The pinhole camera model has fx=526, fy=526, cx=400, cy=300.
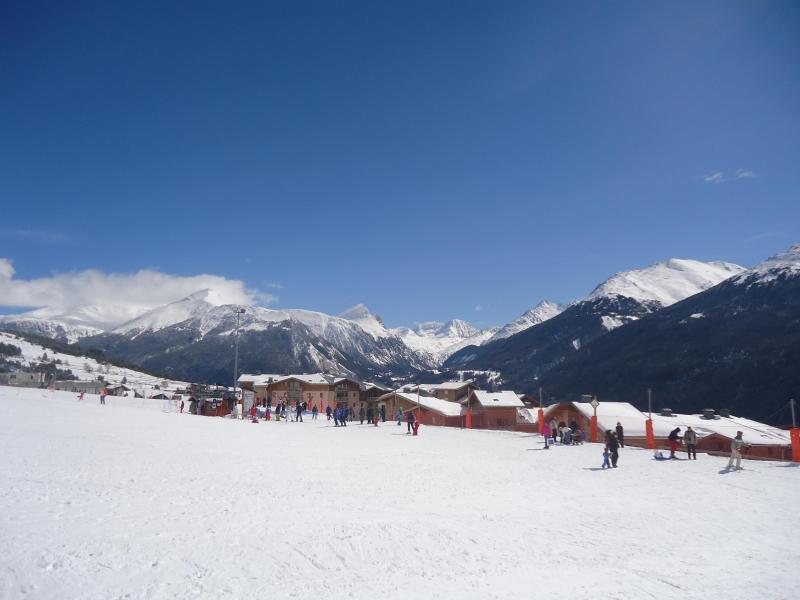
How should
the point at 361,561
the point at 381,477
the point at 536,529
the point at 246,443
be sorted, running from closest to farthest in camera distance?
the point at 361,561 < the point at 536,529 < the point at 381,477 < the point at 246,443

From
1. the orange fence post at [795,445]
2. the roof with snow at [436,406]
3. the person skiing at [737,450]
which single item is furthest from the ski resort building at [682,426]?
the person skiing at [737,450]

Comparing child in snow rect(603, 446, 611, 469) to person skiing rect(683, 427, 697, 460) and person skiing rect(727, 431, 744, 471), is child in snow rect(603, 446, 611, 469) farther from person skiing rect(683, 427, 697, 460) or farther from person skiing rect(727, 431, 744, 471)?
person skiing rect(683, 427, 697, 460)

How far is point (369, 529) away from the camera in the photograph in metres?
11.9

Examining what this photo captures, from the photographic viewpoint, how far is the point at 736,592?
31.6 ft

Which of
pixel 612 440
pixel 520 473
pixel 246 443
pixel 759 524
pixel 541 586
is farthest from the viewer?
pixel 246 443

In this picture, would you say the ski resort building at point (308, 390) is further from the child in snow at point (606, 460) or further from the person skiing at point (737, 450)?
the person skiing at point (737, 450)

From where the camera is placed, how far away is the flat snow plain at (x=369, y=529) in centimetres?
914

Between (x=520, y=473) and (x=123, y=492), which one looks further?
(x=520, y=473)

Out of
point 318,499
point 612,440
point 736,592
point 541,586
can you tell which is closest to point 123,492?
point 318,499

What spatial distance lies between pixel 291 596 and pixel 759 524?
12.8m

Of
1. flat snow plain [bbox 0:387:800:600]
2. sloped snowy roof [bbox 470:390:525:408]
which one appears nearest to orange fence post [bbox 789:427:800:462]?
flat snow plain [bbox 0:387:800:600]

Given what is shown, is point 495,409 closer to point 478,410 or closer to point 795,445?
point 478,410

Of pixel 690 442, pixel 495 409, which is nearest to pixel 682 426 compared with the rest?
pixel 495 409

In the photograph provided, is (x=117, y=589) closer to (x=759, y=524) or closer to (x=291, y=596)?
(x=291, y=596)
